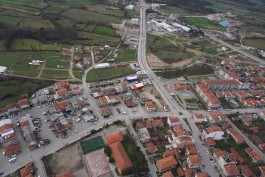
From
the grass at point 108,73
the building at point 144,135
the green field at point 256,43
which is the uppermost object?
the grass at point 108,73

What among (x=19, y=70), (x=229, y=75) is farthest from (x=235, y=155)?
(x=19, y=70)

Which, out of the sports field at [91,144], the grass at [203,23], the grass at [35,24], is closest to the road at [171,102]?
the sports field at [91,144]

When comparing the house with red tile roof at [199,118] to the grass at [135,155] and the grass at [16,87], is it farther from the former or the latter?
the grass at [16,87]

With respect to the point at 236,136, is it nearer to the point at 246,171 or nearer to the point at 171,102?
the point at 246,171

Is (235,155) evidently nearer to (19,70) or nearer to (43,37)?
(19,70)

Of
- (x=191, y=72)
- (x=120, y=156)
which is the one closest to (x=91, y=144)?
(x=120, y=156)
